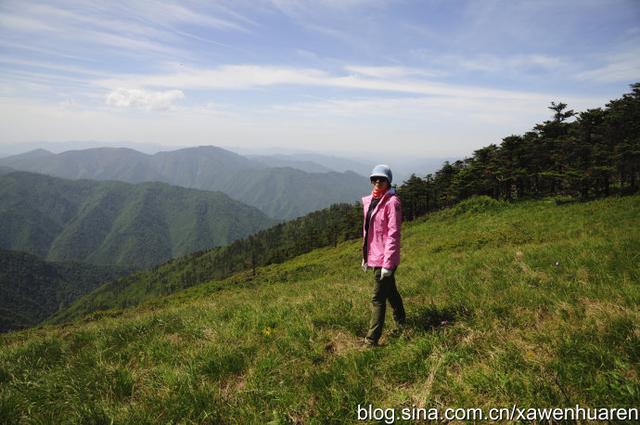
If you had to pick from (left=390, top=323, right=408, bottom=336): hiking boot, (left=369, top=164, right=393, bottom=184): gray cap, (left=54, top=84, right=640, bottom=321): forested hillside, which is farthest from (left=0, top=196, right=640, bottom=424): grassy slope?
(left=54, top=84, right=640, bottom=321): forested hillside

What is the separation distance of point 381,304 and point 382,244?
3.47 feet

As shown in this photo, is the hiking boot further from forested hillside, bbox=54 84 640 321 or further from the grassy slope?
forested hillside, bbox=54 84 640 321

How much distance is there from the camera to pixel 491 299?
248 inches

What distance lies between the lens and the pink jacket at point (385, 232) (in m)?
5.54

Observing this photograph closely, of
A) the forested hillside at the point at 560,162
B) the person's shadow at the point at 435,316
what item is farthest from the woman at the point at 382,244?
the forested hillside at the point at 560,162

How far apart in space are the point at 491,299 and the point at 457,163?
67.3m

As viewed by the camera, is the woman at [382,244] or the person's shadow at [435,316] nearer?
the woman at [382,244]

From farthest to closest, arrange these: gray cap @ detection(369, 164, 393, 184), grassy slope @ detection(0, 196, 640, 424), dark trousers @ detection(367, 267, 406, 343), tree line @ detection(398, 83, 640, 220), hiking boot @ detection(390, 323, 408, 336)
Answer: tree line @ detection(398, 83, 640, 220) < gray cap @ detection(369, 164, 393, 184) < hiking boot @ detection(390, 323, 408, 336) < dark trousers @ detection(367, 267, 406, 343) < grassy slope @ detection(0, 196, 640, 424)

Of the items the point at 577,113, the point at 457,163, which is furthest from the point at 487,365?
the point at 457,163

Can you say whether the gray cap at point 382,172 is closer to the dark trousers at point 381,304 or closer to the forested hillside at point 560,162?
the dark trousers at point 381,304

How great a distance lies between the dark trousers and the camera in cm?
550

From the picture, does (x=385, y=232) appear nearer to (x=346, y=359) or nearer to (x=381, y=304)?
(x=381, y=304)

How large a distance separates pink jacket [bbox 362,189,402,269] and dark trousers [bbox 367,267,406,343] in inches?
9.4

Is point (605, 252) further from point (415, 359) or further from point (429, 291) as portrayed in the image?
point (415, 359)
